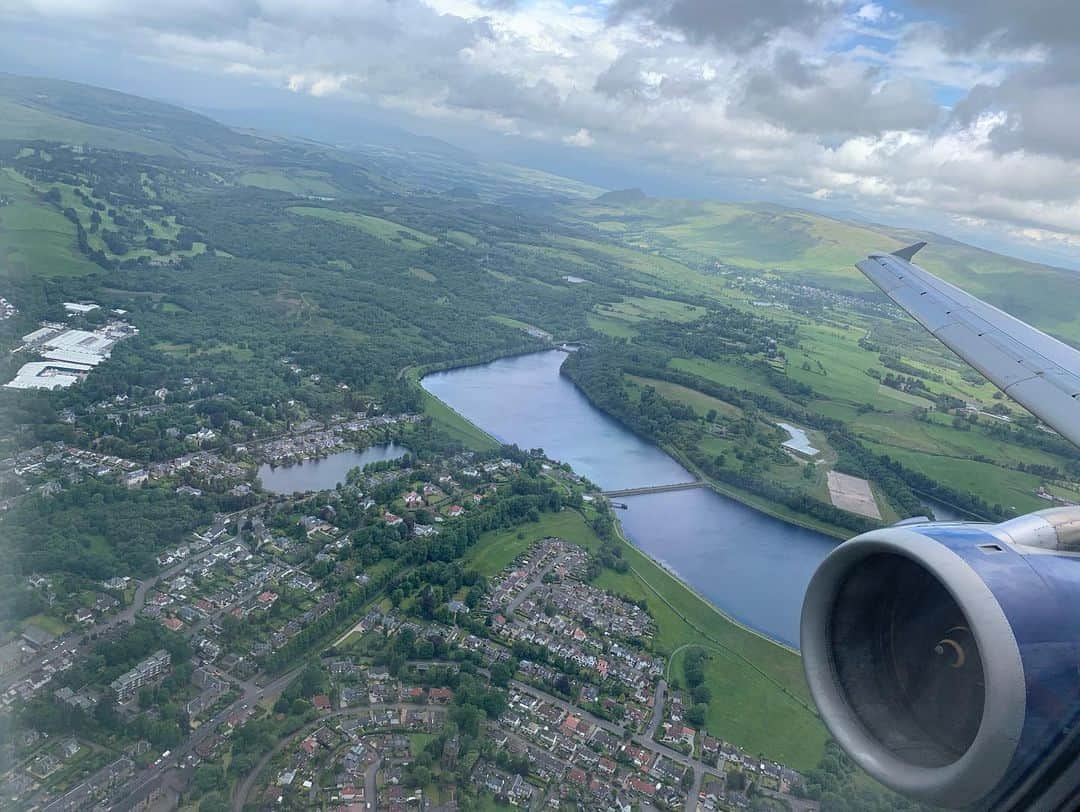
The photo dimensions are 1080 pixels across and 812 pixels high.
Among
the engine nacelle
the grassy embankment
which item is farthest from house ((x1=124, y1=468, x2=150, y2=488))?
the engine nacelle

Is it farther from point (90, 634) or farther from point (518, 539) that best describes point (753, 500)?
point (90, 634)

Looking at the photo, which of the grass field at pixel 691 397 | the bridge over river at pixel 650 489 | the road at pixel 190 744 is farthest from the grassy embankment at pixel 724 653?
the grass field at pixel 691 397

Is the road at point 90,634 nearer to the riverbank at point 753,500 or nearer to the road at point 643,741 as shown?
the road at point 643,741

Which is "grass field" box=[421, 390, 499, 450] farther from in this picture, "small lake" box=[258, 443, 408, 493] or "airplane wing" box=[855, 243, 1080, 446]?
"airplane wing" box=[855, 243, 1080, 446]

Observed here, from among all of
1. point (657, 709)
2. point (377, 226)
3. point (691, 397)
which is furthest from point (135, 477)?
point (377, 226)

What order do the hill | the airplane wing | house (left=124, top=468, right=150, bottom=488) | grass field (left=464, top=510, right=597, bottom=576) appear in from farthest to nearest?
the hill
house (left=124, top=468, right=150, bottom=488)
grass field (left=464, top=510, right=597, bottom=576)
the airplane wing

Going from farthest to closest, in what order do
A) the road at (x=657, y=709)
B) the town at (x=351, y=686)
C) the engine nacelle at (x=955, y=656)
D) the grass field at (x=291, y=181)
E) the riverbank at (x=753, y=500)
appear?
the grass field at (x=291, y=181) → the riverbank at (x=753, y=500) → the road at (x=657, y=709) → the town at (x=351, y=686) → the engine nacelle at (x=955, y=656)

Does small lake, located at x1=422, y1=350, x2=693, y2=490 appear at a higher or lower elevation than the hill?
lower

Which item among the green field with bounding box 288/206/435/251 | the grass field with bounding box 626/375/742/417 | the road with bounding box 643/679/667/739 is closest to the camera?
the road with bounding box 643/679/667/739
